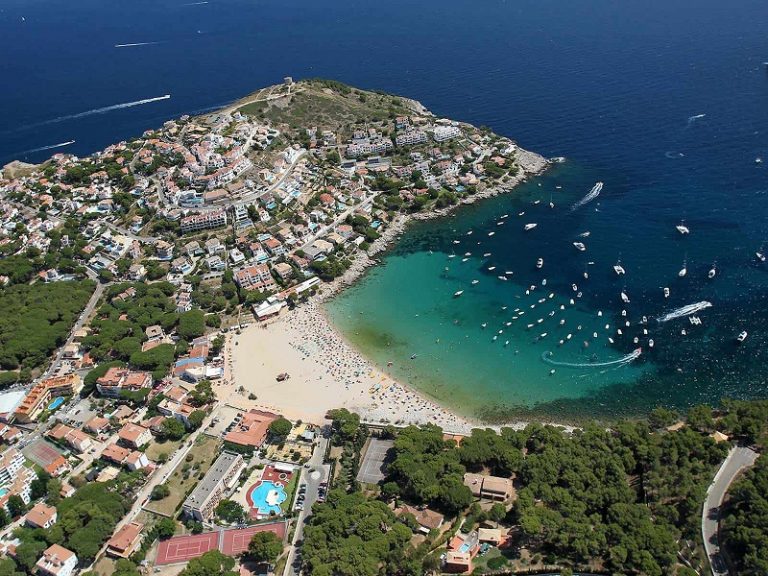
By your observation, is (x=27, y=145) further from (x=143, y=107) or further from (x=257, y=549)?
(x=257, y=549)

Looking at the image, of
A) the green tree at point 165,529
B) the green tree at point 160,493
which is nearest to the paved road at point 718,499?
the green tree at point 165,529

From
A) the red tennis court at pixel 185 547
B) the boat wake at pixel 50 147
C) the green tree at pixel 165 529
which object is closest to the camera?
the red tennis court at pixel 185 547

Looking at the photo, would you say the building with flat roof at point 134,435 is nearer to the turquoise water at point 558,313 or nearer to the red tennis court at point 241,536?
the red tennis court at point 241,536

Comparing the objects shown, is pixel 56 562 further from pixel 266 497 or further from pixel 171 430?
pixel 266 497

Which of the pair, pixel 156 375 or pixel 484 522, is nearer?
pixel 484 522

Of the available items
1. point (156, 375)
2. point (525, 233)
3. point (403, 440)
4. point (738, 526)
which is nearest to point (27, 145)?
point (156, 375)

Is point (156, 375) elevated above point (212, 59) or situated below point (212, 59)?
below

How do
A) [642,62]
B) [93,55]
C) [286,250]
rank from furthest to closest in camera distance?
[93,55] → [642,62] → [286,250]
